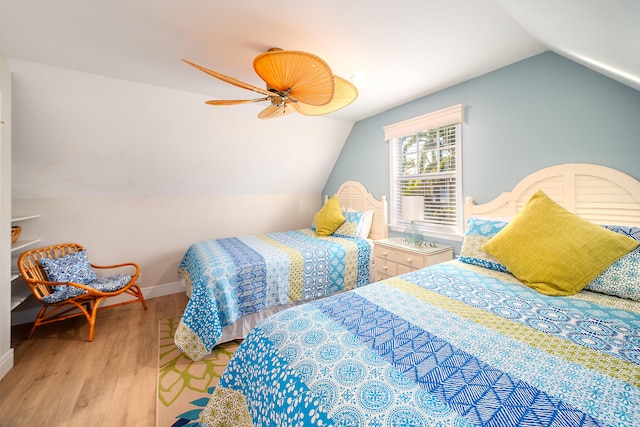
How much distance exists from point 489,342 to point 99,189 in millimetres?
4118

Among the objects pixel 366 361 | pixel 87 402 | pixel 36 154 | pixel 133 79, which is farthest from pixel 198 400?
pixel 36 154

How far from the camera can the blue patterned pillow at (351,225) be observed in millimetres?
3580

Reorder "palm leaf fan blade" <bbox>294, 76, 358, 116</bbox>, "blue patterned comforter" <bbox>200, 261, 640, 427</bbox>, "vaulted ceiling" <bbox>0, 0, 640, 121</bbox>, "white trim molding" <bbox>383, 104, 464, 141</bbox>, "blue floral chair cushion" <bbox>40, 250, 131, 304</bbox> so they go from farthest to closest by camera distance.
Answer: "white trim molding" <bbox>383, 104, 464, 141</bbox>
"blue floral chair cushion" <bbox>40, 250, 131, 304</bbox>
"palm leaf fan blade" <bbox>294, 76, 358, 116</bbox>
"vaulted ceiling" <bbox>0, 0, 640, 121</bbox>
"blue patterned comforter" <bbox>200, 261, 640, 427</bbox>

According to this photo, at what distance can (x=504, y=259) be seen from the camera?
1.84 metres

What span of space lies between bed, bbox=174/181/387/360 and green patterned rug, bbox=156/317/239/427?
0.35ft

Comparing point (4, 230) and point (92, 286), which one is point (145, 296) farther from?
point (4, 230)

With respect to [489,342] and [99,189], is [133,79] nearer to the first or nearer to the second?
[99,189]

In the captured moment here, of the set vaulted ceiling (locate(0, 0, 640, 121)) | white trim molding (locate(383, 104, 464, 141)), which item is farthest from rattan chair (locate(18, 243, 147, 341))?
white trim molding (locate(383, 104, 464, 141))

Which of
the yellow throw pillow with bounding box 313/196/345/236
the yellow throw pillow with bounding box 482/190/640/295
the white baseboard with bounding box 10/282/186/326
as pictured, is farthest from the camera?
the yellow throw pillow with bounding box 313/196/345/236

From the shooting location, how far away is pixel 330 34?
1.89m

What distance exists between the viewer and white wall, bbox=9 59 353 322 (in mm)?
2650

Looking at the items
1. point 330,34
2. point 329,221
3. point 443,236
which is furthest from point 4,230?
point 443,236

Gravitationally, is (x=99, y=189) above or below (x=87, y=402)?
above

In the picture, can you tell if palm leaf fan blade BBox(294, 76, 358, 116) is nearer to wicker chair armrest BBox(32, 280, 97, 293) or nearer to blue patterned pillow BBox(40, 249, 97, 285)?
wicker chair armrest BBox(32, 280, 97, 293)
